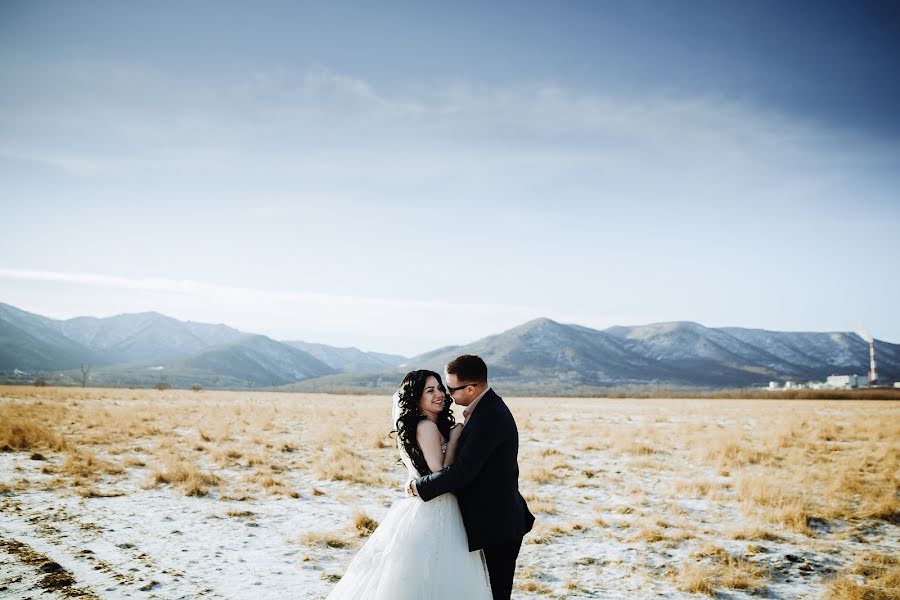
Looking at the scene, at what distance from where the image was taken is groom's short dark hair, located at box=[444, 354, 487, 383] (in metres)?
3.74

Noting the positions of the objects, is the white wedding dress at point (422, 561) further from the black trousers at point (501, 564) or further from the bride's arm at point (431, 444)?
the bride's arm at point (431, 444)

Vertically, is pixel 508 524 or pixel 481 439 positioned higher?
pixel 481 439

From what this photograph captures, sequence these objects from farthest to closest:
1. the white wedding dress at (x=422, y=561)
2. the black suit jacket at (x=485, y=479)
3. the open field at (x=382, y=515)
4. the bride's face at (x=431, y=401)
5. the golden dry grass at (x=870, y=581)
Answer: the open field at (x=382, y=515)
the golden dry grass at (x=870, y=581)
the bride's face at (x=431, y=401)
the white wedding dress at (x=422, y=561)
the black suit jacket at (x=485, y=479)

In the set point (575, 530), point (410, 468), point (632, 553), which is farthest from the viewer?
point (575, 530)

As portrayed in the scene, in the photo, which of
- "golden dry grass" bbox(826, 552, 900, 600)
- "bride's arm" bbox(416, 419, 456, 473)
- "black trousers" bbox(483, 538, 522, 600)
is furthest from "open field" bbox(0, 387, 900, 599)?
"bride's arm" bbox(416, 419, 456, 473)

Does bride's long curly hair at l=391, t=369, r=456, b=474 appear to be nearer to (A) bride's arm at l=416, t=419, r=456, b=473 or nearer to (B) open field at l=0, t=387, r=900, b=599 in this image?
(A) bride's arm at l=416, t=419, r=456, b=473

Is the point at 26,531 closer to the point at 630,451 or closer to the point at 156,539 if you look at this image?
the point at 156,539

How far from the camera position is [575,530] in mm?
9305

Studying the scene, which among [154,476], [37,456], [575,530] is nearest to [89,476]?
[154,476]

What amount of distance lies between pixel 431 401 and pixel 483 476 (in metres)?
0.66

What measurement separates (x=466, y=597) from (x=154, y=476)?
36.7ft

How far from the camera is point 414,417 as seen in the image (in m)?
4.00

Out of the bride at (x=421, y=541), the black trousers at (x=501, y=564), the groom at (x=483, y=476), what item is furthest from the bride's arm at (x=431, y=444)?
the black trousers at (x=501, y=564)

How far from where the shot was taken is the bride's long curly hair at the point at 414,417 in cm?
393
